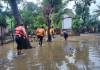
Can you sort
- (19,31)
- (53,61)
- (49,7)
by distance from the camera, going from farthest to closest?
(49,7) < (19,31) < (53,61)

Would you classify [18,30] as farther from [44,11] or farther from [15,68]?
[44,11]

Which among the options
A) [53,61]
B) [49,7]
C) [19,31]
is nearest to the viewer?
[53,61]

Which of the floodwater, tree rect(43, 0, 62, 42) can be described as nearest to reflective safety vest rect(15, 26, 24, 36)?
the floodwater

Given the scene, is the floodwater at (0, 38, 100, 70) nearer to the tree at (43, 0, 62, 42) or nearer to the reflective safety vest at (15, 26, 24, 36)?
the reflective safety vest at (15, 26, 24, 36)

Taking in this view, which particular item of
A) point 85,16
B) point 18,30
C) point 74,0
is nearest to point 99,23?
point 85,16

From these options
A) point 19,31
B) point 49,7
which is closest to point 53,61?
point 19,31

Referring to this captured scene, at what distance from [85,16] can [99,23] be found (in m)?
A: 8.64

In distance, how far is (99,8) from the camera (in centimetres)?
6128

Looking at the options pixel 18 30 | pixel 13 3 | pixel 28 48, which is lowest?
pixel 28 48

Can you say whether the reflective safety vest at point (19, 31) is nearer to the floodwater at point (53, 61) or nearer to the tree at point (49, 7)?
the floodwater at point (53, 61)

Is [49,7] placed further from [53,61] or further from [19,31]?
[53,61]

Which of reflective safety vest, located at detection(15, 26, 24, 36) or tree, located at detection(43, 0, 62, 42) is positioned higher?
tree, located at detection(43, 0, 62, 42)

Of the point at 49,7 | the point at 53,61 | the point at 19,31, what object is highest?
the point at 49,7

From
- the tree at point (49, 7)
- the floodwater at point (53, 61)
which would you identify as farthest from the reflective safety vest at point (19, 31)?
the tree at point (49, 7)
